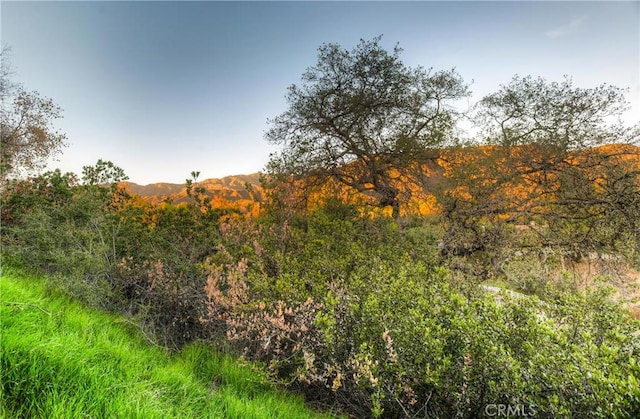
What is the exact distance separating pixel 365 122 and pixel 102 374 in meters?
8.96

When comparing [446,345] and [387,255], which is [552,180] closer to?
[387,255]

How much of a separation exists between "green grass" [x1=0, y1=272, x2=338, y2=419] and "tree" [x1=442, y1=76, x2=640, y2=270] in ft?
21.3

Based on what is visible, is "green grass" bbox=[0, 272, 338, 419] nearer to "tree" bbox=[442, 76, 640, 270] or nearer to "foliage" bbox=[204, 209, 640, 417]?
"foliage" bbox=[204, 209, 640, 417]

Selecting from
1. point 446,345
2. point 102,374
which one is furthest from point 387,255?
point 102,374

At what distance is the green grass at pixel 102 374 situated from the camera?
184 cm

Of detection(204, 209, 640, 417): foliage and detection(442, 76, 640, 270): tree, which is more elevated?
detection(442, 76, 640, 270): tree

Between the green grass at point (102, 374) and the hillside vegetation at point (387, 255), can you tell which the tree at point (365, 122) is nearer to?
the hillside vegetation at point (387, 255)

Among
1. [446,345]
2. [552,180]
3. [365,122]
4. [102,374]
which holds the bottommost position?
[446,345]

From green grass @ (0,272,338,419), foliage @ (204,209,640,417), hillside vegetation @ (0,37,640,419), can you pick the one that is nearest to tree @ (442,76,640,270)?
hillside vegetation @ (0,37,640,419)

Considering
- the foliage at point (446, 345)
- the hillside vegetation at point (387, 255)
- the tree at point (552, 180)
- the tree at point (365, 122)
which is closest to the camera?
the foliage at point (446, 345)

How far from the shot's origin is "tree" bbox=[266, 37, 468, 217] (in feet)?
29.5

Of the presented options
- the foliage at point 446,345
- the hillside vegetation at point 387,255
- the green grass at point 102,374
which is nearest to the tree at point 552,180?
the hillside vegetation at point 387,255

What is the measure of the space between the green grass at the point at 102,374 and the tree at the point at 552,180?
6479 mm

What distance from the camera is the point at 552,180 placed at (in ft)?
26.3
